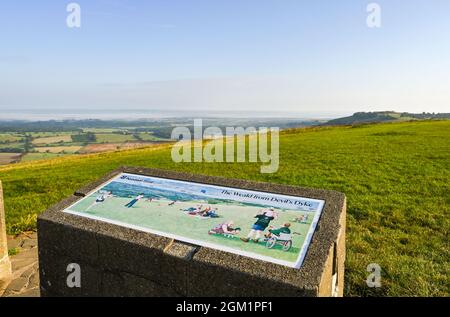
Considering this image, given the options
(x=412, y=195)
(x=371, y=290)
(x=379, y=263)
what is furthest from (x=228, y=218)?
(x=412, y=195)

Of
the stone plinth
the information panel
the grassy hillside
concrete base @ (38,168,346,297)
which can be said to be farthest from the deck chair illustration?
the stone plinth

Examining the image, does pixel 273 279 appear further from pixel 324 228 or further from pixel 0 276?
pixel 0 276

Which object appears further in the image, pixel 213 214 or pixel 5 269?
pixel 5 269

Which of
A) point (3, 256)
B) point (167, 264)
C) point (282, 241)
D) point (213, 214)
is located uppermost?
point (213, 214)

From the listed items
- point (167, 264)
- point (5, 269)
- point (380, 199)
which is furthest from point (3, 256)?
point (380, 199)

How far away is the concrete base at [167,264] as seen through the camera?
9.80 ft

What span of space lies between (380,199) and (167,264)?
7.63m

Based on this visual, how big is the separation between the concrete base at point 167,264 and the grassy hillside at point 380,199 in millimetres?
1708

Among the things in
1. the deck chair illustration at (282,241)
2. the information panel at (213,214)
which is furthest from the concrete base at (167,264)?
the deck chair illustration at (282,241)

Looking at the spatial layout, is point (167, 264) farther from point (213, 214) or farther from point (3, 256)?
point (3, 256)

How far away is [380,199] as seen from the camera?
927 centimetres

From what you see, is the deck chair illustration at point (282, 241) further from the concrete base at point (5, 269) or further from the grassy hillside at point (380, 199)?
the concrete base at point (5, 269)

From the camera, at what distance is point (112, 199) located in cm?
457

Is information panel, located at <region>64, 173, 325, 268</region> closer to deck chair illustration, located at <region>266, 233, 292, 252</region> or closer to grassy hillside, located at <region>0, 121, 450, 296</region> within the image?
deck chair illustration, located at <region>266, 233, 292, 252</region>
